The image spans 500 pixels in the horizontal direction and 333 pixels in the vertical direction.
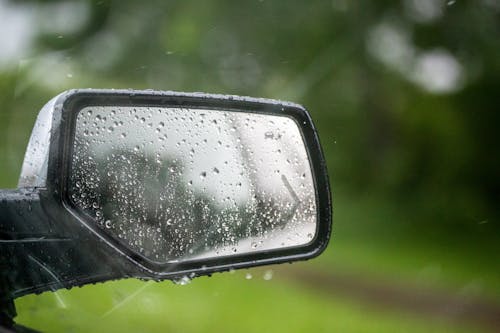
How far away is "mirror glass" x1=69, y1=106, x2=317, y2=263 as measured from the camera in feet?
6.18

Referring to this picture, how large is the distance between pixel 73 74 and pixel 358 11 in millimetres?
7493

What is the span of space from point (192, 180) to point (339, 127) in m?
3.68

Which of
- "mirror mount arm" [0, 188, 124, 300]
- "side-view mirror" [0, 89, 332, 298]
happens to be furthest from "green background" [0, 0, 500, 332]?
"side-view mirror" [0, 89, 332, 298]

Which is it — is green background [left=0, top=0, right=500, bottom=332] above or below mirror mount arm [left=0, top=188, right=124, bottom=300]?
below

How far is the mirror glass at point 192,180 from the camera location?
1883mm

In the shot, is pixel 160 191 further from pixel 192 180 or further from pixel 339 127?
pixel 339 127

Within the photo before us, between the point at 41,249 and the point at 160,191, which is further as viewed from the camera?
the point at 160,191

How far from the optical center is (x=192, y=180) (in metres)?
2.07

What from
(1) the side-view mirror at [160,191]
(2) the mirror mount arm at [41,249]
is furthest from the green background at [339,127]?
(1) the side-view mirror at [160,191]

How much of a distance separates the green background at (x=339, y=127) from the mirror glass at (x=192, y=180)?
0.51m

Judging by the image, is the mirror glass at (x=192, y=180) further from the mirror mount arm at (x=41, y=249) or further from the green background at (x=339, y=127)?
the green background at (x=339, y=127)

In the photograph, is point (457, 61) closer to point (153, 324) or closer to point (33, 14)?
point (33, 14)

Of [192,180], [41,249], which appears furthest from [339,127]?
[41,249]

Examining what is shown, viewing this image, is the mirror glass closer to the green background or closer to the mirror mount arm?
the mirror mount arm
